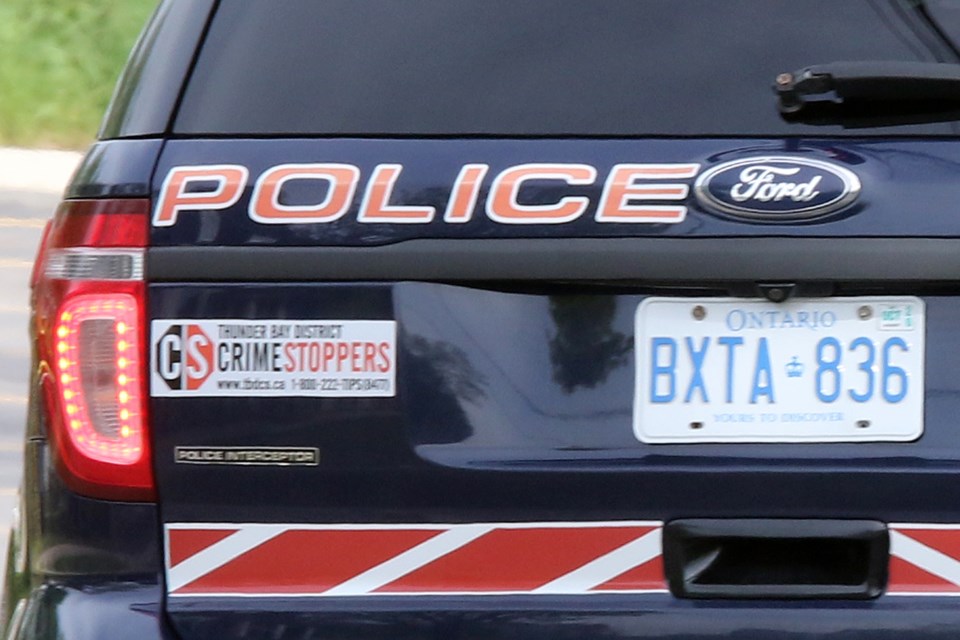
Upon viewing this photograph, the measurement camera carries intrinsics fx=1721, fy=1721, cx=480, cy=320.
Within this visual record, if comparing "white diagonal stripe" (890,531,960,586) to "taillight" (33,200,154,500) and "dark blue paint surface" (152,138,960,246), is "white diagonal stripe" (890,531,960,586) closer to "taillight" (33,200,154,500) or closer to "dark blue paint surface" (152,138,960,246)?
"dark blue paint surface" (152,138,960,246)

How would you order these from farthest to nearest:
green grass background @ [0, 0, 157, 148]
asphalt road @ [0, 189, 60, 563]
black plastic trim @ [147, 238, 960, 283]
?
green grass background @ [0, 0, 157, 148] → asphalt road @ [0, 189, 60, 563] → black plastic trim @ [147, 238, 960, 283]

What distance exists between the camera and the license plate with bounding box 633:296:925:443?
218 centimetres

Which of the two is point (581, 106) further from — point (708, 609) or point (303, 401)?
point (708, 609)

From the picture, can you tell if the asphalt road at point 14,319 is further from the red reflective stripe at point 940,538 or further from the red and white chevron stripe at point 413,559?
the red reflective stripe at point 940,538

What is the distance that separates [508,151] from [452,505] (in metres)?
0.47

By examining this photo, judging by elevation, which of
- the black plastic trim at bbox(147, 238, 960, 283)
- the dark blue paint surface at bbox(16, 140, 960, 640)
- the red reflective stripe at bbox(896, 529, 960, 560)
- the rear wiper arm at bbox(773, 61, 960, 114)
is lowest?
the red reflective stripe at bbox(896, 529, 960, 560)

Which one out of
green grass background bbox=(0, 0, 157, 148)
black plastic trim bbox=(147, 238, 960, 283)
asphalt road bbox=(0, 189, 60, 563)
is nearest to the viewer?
black plastic trim bbox=(147, 238, 960, 283)

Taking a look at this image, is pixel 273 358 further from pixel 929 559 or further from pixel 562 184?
pixel 929 559

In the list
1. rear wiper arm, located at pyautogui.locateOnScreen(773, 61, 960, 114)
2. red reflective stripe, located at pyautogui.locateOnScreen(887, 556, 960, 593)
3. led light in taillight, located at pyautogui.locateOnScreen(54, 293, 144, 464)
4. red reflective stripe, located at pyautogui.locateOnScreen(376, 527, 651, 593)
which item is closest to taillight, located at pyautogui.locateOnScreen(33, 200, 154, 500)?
led light in taillight, located at pyautogui.locateOnScreen(54, 293, 144, 464)

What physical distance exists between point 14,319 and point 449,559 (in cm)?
692

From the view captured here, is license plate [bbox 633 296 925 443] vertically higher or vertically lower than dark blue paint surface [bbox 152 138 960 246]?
lower

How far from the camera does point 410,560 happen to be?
2.24 m

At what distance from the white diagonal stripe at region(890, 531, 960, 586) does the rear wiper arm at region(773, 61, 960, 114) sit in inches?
22.5

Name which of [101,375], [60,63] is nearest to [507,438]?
[101,375]
